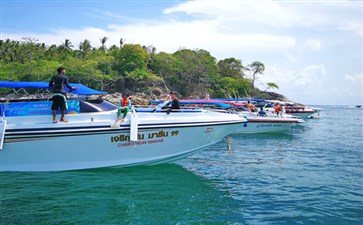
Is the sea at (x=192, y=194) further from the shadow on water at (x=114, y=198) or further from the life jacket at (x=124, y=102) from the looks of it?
the life jacket at (x=124, y=102)

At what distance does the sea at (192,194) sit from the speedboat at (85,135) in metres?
0.40

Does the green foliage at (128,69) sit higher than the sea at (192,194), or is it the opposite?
the green foliage at (128,69)

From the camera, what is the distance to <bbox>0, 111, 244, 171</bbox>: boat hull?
850cm

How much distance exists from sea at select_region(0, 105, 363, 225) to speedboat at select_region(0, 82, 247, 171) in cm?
40

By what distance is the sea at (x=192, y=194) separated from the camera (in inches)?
258

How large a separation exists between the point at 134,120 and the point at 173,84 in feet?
177

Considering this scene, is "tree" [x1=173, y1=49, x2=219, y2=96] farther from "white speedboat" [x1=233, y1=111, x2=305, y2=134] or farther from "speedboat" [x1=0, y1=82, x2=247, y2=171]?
"speedboat" [x1=0, y1=82, x2=247, y2=171]

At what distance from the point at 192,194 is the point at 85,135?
10.9 ft

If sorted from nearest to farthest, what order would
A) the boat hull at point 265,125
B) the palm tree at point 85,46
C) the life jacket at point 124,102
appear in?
1. the life jacket at point 124,102
2. the boat hull at point 265,125
3. the palm tree at point 85,46

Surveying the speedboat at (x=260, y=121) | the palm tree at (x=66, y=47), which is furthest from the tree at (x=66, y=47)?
the speedboat at (x=260, y=121)

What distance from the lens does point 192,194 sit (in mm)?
8133

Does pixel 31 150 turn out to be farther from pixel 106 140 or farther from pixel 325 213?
pixel 325 213

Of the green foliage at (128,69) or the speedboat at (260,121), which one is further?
the green foliage at (128,69)

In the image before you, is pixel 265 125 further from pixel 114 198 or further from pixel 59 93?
pixel 59 93
